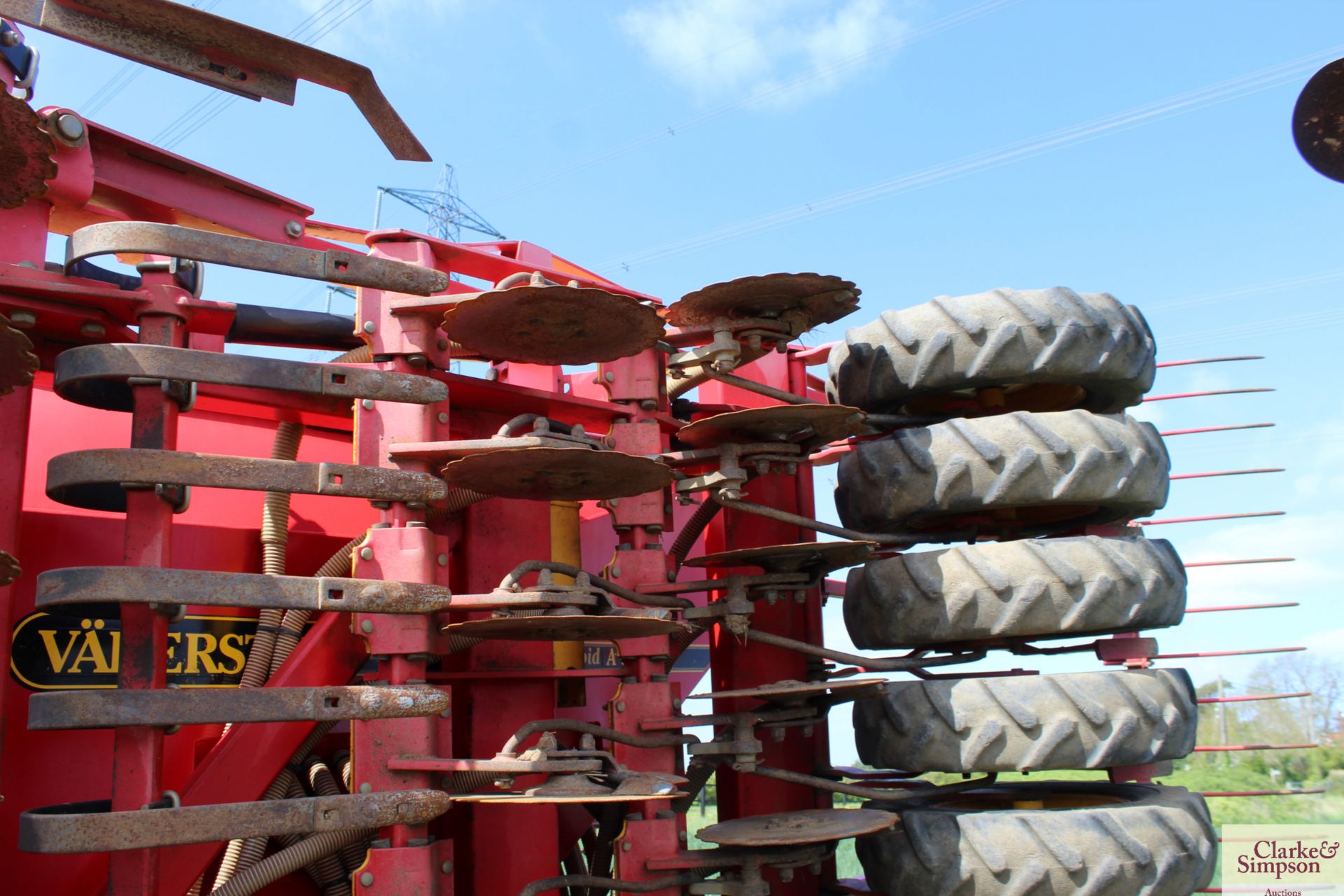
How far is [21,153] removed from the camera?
2.21 meters

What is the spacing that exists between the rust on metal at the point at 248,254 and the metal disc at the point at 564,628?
2.83 feet

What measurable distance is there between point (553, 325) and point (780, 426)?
0.85m

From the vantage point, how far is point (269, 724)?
9.53 ft

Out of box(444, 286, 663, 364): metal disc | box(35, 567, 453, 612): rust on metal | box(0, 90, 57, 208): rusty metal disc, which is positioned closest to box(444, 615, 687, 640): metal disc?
box(35, 567, 453, 612): rust on metal

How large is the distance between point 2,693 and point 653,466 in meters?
1.57

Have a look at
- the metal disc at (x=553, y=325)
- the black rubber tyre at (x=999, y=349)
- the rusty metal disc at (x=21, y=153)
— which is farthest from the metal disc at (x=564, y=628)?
the rusty metal disc at (x=21, y=153)

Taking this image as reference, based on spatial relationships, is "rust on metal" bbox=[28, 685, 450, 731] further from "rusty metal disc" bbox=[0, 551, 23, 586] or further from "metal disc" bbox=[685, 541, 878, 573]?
"metal disc" bbox=[685, 541, 878, 573]

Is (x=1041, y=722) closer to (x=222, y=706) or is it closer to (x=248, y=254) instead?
(x=222, y=706)

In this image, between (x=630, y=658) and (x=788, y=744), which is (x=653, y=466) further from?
(x=788, y=744)

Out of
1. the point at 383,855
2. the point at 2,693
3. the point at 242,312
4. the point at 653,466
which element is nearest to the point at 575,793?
the point at 383,855

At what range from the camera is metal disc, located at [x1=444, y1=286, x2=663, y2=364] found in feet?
9.05

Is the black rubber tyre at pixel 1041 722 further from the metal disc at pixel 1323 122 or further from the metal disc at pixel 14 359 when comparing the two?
the metal disc at pixel 14 359

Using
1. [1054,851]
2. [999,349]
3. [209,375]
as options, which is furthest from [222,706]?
[999,349]

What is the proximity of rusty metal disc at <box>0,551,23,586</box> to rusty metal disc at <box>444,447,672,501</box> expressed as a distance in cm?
94
